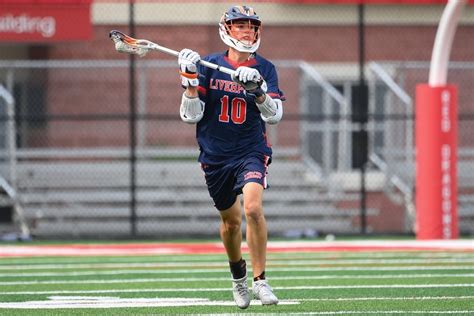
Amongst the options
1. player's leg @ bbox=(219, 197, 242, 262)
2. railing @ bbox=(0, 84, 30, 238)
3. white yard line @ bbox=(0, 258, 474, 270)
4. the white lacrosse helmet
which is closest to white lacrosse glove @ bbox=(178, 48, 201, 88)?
the white lacrosse helmet

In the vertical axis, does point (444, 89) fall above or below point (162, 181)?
above

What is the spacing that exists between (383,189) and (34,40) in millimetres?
6054

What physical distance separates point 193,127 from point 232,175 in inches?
493

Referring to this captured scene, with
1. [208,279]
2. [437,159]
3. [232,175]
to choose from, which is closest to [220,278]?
[208,279]

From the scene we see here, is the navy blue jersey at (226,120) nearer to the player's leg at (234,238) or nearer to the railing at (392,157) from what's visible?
the player's leg at (234,238)

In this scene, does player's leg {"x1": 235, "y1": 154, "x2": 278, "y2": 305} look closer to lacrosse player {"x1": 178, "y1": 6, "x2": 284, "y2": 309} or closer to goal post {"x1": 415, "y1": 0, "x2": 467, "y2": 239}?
lacrosse player {"x1": 178, "y1": 6, "x2": 284, "y2": 309}

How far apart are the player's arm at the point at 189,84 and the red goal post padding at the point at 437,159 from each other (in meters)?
7.48

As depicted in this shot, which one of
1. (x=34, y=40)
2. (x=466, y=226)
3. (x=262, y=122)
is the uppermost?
(x=34, y=40)

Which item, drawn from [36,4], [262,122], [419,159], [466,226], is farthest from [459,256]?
[36,4]

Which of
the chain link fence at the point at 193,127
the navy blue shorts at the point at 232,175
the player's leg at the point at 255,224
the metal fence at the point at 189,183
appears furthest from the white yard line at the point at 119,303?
the chain link fence at the point at 193,127

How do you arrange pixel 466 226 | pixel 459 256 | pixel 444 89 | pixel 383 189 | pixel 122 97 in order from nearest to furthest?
pixel 459 256, pixel 444 89, pixel 466 226, pixel 383 189, pixel 122 97

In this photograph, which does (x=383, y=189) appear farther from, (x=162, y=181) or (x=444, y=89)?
(x=444, y=89)

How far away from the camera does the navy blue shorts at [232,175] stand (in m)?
8.47

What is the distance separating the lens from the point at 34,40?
1820cm
